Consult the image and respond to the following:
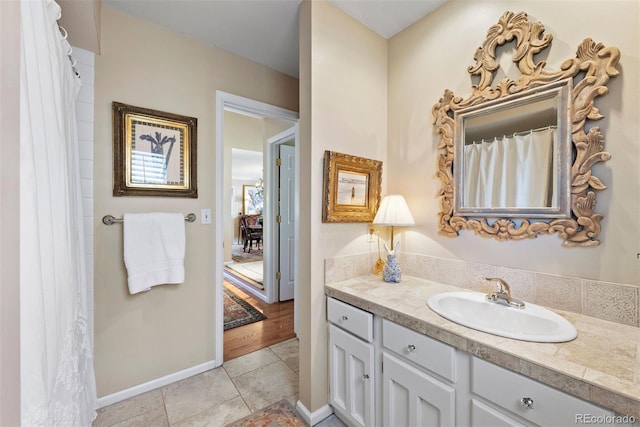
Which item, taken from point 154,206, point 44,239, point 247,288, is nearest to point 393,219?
point 44,239

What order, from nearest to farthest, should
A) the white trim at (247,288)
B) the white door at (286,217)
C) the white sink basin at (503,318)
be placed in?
the white sink basin at (503,318) < the white door at (286,217) < the white trim at (247,288)

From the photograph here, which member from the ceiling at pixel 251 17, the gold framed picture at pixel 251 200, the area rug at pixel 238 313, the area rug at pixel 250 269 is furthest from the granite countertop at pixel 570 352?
the gold framed picture at pixel 251 200

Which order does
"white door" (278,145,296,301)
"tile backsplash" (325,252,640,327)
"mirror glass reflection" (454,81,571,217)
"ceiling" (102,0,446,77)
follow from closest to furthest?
"tile backsplash" (325,252,640,327)
"mirror glass reflection" (454,81,571,217)
"ceiling" (102,0,446,77)
"white door" (278,145,296,301)

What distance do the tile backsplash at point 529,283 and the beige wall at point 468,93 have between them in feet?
0.12

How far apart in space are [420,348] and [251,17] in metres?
2.16

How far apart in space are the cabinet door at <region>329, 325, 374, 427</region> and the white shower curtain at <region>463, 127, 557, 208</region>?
102 cm

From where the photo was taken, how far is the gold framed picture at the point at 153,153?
1.63m

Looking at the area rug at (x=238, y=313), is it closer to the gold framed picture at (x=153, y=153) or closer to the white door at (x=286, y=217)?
the white door at (x=286, y=217)

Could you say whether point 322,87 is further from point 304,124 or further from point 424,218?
point 424,218

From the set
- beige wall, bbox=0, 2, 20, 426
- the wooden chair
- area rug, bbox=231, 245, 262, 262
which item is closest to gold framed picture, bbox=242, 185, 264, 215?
the wooden chair

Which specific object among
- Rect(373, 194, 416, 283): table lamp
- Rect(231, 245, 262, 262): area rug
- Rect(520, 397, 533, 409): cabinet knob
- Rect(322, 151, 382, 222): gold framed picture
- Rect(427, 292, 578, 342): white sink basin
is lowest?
Rect(231, 245, 262, 262): area rug

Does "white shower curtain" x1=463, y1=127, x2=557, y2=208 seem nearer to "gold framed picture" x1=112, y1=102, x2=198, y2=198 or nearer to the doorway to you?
the doorway

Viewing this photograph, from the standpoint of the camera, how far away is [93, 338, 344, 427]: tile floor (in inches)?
59.4

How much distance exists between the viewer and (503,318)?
47.2 inches
